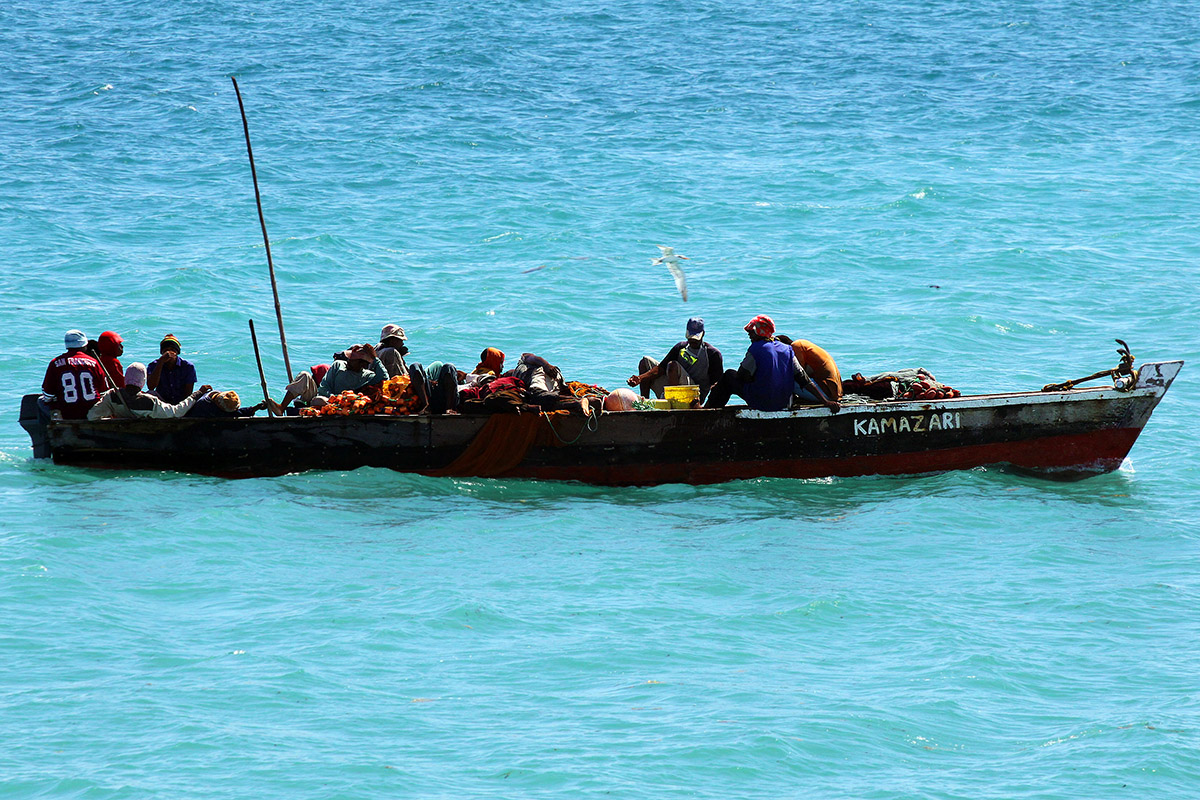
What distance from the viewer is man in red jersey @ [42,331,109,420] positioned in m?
12.0

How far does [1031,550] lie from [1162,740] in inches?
125

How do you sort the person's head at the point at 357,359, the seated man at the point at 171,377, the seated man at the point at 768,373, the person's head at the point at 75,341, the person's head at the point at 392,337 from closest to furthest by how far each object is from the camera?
the seated man at the point at 768,373
the person's head at the point at 75,341
the seated man at the point at 171,377
the person's head at the point at 357,359
the person's head at the point at 392,337

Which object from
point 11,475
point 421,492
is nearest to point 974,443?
point 421,492

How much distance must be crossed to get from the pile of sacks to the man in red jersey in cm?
209

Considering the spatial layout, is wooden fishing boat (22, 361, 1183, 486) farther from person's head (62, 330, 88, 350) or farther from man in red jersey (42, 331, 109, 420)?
person's head (62, 330, 88, 350)

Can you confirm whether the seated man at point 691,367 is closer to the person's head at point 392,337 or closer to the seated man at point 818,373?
the seated man at point 818,373

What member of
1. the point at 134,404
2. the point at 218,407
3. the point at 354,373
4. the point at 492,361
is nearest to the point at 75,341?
the point at 134,404

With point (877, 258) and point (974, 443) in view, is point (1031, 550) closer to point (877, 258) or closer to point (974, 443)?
point (974, 443)

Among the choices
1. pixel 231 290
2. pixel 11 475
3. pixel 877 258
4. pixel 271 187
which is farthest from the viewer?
pixel 271 187

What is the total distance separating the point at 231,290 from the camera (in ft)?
75.5

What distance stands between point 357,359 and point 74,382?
2.77 m

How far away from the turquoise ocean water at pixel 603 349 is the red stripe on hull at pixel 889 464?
0.66ft

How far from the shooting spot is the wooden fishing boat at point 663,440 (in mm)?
11906

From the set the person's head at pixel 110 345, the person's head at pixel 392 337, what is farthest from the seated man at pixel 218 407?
the person's head at pixel 392 337
